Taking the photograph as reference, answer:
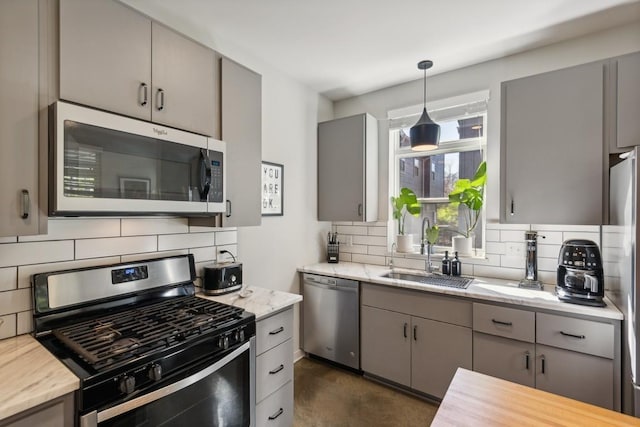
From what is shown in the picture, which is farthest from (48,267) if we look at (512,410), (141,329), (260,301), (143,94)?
(512,410)

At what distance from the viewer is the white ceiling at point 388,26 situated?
1.85 metres

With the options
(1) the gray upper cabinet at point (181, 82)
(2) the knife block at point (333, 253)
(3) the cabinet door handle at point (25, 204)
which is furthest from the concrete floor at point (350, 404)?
(1) the gray upper cabinet at point (181, 82)

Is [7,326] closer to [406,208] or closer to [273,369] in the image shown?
[273,369]

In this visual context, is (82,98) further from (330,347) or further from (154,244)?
(330,347)

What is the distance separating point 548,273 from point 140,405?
2.61m

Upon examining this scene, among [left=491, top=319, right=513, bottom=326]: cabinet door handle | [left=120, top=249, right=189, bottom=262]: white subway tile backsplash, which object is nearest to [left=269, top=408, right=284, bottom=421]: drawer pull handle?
[left=120, top=249, right=189, bottom=262]: white subway tile backsplash

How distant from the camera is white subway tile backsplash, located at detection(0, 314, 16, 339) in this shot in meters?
1.27

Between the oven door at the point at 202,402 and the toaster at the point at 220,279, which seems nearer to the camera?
the oven door at the point at 202,402

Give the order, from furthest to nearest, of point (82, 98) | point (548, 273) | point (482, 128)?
point (482, 128)
point (548, 273)
point (82, 98)

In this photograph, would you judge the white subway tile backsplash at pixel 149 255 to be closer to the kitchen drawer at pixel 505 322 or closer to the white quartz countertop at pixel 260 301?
the white quartz countertop at pixel 260 301

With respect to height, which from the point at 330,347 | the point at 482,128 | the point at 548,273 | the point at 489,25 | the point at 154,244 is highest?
the point at 489,25

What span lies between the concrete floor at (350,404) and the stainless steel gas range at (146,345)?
0.79m

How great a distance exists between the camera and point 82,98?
4.17 ft

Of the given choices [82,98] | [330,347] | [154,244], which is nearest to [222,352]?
[154,244]
